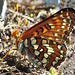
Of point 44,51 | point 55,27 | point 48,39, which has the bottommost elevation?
point 44,51

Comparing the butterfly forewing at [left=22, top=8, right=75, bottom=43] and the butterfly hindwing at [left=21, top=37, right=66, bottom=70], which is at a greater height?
the butterfly forewing at [left=22, top=8, right=75, bottom=43]

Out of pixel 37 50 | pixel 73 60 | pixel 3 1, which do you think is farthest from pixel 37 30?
pixel 3 1

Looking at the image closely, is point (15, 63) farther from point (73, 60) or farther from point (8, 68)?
point (73, 60)

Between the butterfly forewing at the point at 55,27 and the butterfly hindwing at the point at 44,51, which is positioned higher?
the butterfly forewing at the point at 55,27

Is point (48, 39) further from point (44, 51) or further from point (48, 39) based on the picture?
point (44, 51)

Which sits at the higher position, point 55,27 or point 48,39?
point 55,27

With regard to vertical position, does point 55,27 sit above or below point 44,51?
above

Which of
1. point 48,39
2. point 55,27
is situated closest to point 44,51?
point 48,39
